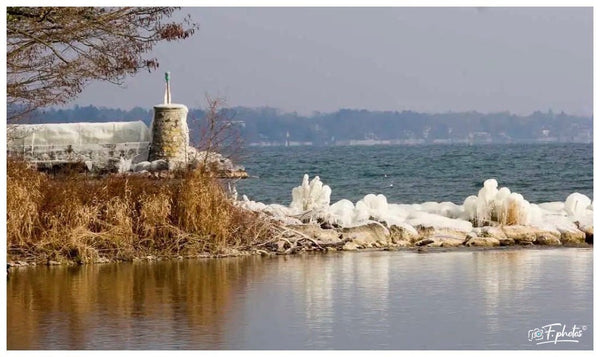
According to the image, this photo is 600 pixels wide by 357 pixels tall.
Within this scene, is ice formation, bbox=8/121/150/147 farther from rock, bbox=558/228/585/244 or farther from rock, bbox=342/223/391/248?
rock, bbox=558/228/585/244

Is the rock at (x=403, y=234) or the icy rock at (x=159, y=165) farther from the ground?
the icy rock at (x=159, y=165)

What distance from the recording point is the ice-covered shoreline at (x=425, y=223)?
17.3 m

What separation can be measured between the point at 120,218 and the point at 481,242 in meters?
5.08

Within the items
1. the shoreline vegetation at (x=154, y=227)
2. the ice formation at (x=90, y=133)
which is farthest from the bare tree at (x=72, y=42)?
the ice formation at (x=90, y=133)

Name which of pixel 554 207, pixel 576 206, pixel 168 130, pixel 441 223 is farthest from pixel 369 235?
pixel 168 130

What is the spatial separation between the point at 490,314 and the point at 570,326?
0.86m

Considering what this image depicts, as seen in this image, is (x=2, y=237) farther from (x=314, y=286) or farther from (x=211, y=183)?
(x=211, y=183)

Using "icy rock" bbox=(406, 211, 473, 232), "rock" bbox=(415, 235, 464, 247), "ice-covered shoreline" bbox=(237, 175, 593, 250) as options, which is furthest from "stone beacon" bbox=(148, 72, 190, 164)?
"rock" bbox=(415, 235, 464, 247)

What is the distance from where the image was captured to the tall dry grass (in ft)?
49.5

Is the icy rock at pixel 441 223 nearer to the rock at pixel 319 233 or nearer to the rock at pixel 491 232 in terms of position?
the rock at pixel 491 232

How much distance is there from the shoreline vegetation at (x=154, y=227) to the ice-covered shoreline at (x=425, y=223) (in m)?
0.03

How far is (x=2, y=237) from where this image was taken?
1241 centimetres

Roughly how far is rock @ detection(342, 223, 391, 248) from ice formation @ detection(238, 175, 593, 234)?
129 millimetres

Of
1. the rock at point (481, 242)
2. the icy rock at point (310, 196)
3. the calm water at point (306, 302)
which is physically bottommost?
the calm water at point (306, 302)
